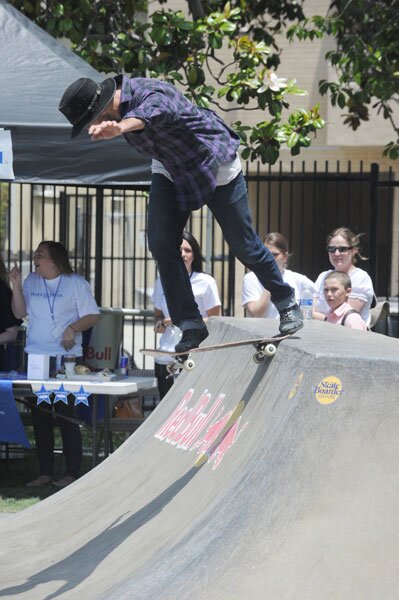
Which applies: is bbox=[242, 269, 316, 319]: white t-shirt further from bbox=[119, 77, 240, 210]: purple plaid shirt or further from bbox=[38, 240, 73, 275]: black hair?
bbox=[119, 77, 240, 210]: purple plaid shirt

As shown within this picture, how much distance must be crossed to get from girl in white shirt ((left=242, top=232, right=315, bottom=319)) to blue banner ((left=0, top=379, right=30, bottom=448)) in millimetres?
2071

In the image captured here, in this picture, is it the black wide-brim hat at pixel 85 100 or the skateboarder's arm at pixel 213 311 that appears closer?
the black wide-brim hat at pixel 85 100

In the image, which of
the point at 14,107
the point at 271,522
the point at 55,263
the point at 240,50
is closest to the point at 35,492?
the point at 55,263

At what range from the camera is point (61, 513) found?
19.5 feet

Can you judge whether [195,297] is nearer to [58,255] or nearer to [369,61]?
[58,255]

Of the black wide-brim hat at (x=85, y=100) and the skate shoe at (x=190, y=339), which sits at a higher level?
the black wide-brim hat at (x=85, y=100)

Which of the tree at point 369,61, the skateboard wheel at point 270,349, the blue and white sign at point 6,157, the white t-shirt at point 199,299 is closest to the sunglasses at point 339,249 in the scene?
the white t-shirt at point 199,299

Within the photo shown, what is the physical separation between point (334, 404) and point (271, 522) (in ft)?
2.02

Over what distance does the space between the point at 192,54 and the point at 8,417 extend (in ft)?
15.7

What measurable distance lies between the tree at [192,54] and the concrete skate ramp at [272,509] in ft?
15.1

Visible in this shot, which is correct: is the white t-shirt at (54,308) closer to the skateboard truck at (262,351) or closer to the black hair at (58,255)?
the black hair at (58,255)

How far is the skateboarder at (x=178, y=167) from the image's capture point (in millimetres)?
4602

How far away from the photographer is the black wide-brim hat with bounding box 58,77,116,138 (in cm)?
458

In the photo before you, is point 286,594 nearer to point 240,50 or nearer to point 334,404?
point 334,404
